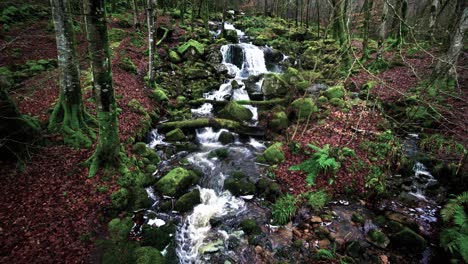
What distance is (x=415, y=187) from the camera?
8.55m

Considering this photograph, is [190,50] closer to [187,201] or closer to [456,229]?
[187,201]

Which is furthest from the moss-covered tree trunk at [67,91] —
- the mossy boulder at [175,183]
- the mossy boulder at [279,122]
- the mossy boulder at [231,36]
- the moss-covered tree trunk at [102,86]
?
the mossy boulder at [231,36]

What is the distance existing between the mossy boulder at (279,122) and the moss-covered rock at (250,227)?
224 inches

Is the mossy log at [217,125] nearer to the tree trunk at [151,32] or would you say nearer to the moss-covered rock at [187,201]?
the tree trunk at [151,32]

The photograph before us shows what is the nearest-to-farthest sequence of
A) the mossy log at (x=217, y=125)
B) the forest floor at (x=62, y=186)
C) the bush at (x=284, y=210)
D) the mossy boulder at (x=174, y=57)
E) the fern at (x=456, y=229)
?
the forest floor at (x=62, y=186) < the fern at (x=456, y=229) < the bush at (x=284, y=210) < the mossy log at (x=217, y=125) < the mossy boulder at (x=174, y=57)

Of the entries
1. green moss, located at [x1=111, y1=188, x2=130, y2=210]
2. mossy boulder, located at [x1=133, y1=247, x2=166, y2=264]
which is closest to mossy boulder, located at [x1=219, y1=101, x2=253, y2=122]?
green moss, located at [x1=111, y1=188, x2=130, y2=210]

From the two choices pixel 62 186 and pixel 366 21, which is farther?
pixel 62 186

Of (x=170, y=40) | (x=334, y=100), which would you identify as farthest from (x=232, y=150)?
(x=170, y=40)

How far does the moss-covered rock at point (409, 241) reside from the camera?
20.9ft

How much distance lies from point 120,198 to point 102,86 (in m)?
3.02

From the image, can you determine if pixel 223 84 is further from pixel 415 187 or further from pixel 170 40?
pixel 415 187

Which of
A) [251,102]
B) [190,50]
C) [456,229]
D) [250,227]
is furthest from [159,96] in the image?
[456,229]

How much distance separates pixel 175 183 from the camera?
801 centimetres

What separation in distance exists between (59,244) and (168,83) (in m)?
11.6
